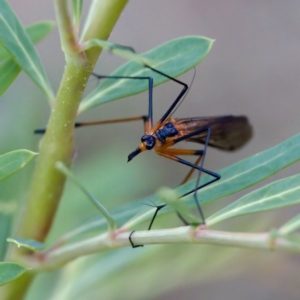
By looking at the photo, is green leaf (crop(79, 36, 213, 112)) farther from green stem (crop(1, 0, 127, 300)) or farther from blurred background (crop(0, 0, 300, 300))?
blurred background (crop(0, 0, 300, 300))

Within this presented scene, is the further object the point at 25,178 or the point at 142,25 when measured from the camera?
the point at 142,25

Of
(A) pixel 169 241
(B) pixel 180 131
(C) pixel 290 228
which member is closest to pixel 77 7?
(A) pixel 169 241

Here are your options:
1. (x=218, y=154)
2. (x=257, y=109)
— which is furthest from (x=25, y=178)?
(x=257, y=109)

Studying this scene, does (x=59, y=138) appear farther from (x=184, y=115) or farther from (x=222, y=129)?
(x=184, y=115)

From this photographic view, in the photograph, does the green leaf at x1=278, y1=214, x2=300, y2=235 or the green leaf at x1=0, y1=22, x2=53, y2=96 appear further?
the green leaf at x1=0, y1=22, x2=53, y2=96

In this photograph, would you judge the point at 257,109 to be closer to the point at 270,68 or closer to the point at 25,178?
the point at 270,68

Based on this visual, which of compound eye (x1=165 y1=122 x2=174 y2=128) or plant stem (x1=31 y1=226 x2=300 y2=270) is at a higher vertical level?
compound eye (x1=165 y1=122 x2=174 y2=128)

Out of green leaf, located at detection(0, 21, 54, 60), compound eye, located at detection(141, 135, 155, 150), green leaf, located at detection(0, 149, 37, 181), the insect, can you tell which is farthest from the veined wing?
green leaf, located at detection(0, 149, 37, 181)
